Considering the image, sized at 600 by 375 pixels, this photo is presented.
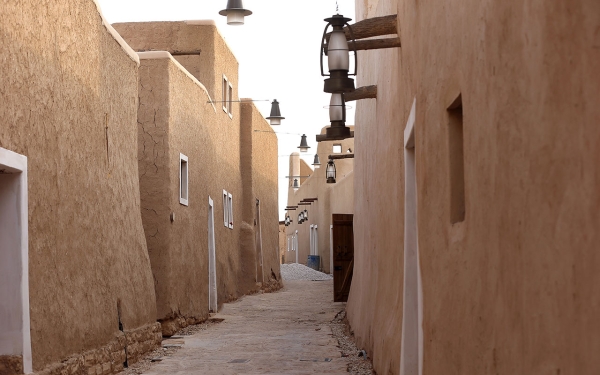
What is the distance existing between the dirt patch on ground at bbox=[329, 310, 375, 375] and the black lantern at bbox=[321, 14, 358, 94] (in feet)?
11.4

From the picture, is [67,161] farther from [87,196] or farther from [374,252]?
[374,252]

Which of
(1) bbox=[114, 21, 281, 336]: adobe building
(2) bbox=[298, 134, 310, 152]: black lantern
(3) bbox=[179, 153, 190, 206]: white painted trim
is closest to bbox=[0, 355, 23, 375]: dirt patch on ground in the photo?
(1) bbox=[114, 21, 281, 336]: adobe building

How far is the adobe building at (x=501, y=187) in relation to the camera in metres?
2.59

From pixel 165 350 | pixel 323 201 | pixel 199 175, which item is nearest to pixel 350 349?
pixel 165 350

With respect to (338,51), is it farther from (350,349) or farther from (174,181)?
(174,181)

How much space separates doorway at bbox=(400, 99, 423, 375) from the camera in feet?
24.5

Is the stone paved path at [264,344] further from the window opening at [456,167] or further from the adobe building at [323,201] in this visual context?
the adobe building at [323,201]

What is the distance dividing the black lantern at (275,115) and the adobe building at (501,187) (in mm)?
15160

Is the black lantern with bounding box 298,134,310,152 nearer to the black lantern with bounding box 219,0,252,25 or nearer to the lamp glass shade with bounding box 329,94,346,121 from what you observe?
the black lantern with bounding box 219,0,252,25

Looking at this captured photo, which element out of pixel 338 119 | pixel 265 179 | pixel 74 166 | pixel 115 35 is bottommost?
pixel 74 166

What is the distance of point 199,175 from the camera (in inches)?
696

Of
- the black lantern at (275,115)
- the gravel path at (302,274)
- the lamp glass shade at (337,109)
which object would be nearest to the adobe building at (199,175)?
the black lantern at (275,115)

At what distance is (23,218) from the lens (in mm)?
7512

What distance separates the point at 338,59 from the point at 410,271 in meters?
2.02
